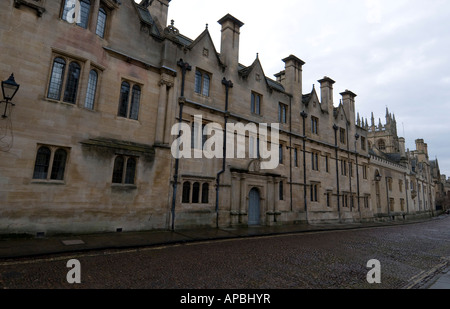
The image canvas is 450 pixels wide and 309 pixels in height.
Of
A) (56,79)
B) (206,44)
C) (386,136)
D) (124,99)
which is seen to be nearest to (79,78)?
(56,79)

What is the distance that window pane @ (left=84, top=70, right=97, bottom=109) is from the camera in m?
11.9

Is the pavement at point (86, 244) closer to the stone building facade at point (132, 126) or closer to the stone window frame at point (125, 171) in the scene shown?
the stone building facade at point (132, 126)

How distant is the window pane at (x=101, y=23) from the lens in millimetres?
12664

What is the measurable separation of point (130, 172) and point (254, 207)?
9619 mm

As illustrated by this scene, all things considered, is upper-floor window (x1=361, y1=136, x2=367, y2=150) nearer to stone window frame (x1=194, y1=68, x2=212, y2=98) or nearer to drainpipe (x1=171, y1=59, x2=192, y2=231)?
stone window frame (x1=194, y1=68, x2=212, y2=98)

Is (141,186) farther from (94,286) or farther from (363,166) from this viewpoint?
(363,166)

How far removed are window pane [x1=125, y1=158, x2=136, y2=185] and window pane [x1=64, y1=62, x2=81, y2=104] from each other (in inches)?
153

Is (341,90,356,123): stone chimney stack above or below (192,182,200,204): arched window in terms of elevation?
above

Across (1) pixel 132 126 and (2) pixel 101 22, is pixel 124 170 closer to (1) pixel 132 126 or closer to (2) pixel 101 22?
(1) pixel 132 126

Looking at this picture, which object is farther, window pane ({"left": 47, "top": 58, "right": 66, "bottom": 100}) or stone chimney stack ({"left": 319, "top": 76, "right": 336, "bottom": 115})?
stone chimney stack ({"left": 319, "top": 76, "right": 336, "bottom": 115})

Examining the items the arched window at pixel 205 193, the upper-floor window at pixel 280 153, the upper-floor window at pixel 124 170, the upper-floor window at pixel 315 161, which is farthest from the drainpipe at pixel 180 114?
the upper-floor window at pixel 315 161

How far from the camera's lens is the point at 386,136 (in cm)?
6359

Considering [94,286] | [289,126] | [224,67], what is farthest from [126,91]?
[289,126]

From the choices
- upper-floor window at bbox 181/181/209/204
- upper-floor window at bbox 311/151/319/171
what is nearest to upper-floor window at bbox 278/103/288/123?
upper-floor window at bbox 311/151/319/171
